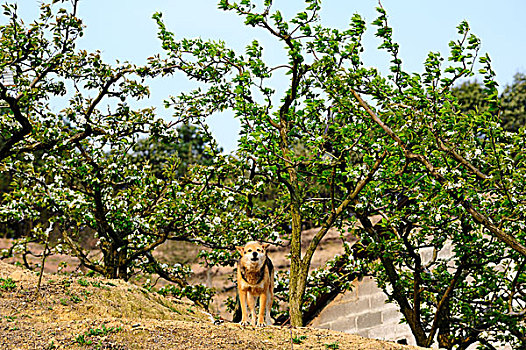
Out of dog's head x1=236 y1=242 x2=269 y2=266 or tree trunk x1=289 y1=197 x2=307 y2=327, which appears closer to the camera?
dog's head x1=236 y1=242 x2=269 y2=266

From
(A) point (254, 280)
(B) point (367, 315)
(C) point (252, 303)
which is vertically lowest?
(C) point (252, 303)

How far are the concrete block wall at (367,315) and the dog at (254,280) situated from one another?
821 cm

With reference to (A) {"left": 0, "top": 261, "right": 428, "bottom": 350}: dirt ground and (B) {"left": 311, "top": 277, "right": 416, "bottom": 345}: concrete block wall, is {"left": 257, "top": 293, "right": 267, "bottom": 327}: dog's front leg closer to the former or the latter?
(A) {"left": 0, "top": 261, "right": 428, "bottom": 350}: dirt ground

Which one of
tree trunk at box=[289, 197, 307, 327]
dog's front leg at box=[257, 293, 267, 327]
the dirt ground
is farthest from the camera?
tree trunk at box=[289, 197, 307, 327]

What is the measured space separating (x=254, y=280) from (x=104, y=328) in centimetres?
264

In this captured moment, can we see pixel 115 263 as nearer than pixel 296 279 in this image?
No

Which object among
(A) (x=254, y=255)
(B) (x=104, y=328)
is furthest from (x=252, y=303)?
(B) (x=104, y=328)

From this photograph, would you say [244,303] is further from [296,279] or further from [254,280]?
[296,279]

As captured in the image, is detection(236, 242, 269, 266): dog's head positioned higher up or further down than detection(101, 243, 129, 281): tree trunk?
further down

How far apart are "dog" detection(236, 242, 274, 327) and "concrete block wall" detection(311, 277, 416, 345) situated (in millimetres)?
8207

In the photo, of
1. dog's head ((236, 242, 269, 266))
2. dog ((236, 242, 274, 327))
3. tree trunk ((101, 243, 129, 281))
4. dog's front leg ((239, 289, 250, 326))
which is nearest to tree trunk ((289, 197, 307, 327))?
dog ((236, 242, 274, 327))

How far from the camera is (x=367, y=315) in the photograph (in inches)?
736

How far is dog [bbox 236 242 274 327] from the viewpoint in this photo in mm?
10250

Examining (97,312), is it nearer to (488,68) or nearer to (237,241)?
(237,241)
